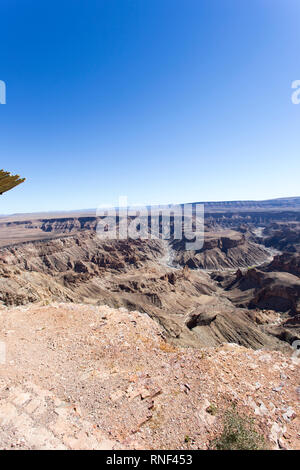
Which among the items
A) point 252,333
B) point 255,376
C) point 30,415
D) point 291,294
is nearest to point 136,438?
point 30,415

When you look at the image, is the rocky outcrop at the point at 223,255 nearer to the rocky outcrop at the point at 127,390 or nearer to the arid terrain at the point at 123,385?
the arid terrain at the point at 123,385

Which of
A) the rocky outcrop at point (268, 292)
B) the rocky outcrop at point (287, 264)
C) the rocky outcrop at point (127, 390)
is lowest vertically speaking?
the rocky outcrop at point (268, 292)

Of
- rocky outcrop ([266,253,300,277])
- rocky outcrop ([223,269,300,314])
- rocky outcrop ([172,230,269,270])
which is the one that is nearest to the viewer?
rocky outcrop ([223,269,300,314])

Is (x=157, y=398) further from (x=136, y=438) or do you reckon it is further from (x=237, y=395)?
(x=237, y=395)

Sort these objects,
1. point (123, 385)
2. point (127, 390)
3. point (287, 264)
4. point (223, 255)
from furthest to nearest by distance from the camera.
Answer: point (223, 255), point (287, 264), point (123, 385), point (127, 390)

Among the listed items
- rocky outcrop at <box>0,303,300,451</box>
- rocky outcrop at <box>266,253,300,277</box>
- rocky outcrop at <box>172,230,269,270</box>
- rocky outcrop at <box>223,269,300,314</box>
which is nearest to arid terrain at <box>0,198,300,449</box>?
rocky outcrop at <box>0,303,300,451</box>

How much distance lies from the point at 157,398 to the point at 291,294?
2302 inches

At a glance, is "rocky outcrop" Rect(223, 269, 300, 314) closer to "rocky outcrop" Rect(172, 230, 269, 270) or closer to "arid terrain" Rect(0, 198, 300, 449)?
"rocky outcrop" Rect(172, 230, 269, 270)

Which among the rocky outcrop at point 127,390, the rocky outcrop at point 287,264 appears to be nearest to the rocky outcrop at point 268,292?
the rocky outcrop at point 287,264

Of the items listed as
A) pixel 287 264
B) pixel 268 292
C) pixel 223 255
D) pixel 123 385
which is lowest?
pixel 268 292

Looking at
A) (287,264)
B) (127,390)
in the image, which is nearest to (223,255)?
(287,264)

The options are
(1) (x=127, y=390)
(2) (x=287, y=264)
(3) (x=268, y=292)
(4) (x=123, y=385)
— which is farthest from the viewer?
(2) (x=287, y=264)

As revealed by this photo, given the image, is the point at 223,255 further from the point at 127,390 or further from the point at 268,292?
the point at 127,390
